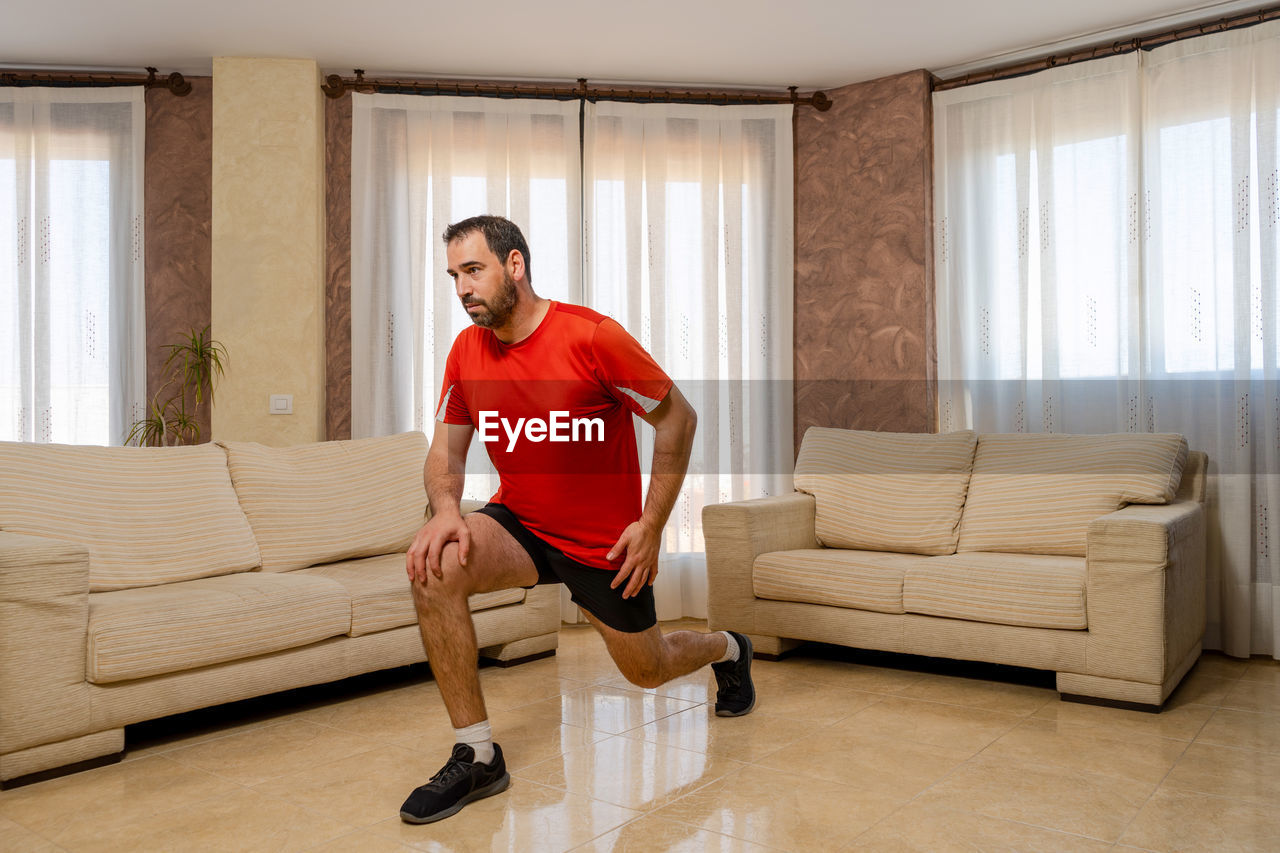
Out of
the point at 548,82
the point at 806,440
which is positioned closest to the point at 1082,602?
the point at 806,440

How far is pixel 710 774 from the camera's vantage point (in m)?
2.46

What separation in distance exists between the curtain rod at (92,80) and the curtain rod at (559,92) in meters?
0.64

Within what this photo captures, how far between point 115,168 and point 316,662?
2.70 meters

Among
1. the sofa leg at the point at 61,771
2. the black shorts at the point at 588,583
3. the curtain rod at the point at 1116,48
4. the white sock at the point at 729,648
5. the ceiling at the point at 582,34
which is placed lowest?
the sofa leg at the point at 61,771

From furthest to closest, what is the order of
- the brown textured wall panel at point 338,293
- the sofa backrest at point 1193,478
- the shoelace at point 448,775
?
the brown textured wall panel at point 338,293 → the sofa backrest at point 1193,478 → the shoelace at point 448,775

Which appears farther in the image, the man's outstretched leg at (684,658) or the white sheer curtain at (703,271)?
the white sheer curtain at (703,271)

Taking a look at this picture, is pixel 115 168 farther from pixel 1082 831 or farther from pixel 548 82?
pixel 1082 831

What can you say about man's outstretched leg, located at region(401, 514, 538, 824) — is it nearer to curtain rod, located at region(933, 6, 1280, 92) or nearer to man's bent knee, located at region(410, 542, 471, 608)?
man's bent knee, located at region(410, 542, 471, 608)

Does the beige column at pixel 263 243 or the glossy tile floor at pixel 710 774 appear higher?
the beige column at pixel 263 243

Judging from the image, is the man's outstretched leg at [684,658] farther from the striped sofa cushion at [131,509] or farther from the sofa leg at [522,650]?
the striped sofa cushion at [131,509]

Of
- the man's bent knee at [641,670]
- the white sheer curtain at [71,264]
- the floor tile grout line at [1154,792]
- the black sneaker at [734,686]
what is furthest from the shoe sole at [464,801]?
the white sheer curtain at [71,264]

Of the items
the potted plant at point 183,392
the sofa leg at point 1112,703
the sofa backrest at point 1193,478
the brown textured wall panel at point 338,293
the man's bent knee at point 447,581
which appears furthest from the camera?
the brown textured wall panel at point 338,293

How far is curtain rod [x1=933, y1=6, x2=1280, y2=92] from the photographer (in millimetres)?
3824

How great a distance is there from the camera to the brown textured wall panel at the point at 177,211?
4531mm
